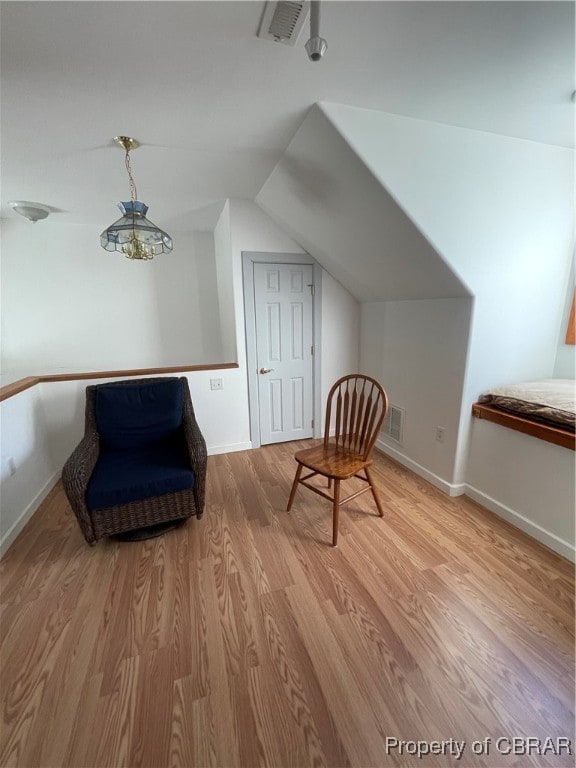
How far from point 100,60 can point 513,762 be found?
2.85m

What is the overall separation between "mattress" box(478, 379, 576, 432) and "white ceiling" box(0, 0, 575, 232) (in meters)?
1.49

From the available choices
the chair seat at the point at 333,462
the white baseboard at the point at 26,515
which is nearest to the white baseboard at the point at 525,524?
the chair seat at the point at 333,462

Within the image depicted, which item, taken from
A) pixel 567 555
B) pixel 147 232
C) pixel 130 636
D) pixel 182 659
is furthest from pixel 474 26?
pixel 130 636

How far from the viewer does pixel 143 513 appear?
1744 mm

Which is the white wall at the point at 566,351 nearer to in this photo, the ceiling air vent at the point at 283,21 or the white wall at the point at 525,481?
the white wall at the point at 525,481

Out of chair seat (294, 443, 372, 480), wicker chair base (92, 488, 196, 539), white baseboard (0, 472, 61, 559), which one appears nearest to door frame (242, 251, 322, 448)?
chair seat (294, 443, 372, 480)

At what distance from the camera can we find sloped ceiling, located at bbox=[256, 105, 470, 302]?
63.8 inches

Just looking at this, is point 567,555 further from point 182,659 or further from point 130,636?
point 130,636

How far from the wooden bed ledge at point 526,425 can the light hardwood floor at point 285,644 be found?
64 cm

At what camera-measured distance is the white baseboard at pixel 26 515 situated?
1725 mm

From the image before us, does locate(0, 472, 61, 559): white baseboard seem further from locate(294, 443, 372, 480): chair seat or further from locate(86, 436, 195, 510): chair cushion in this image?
locate(294, 443, 372, 480): chair seat

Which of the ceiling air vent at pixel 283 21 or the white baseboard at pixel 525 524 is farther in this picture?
the white baseboard at pixel 525 524

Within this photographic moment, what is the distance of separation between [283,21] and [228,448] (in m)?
2.78

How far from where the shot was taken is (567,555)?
1605 millimetres
